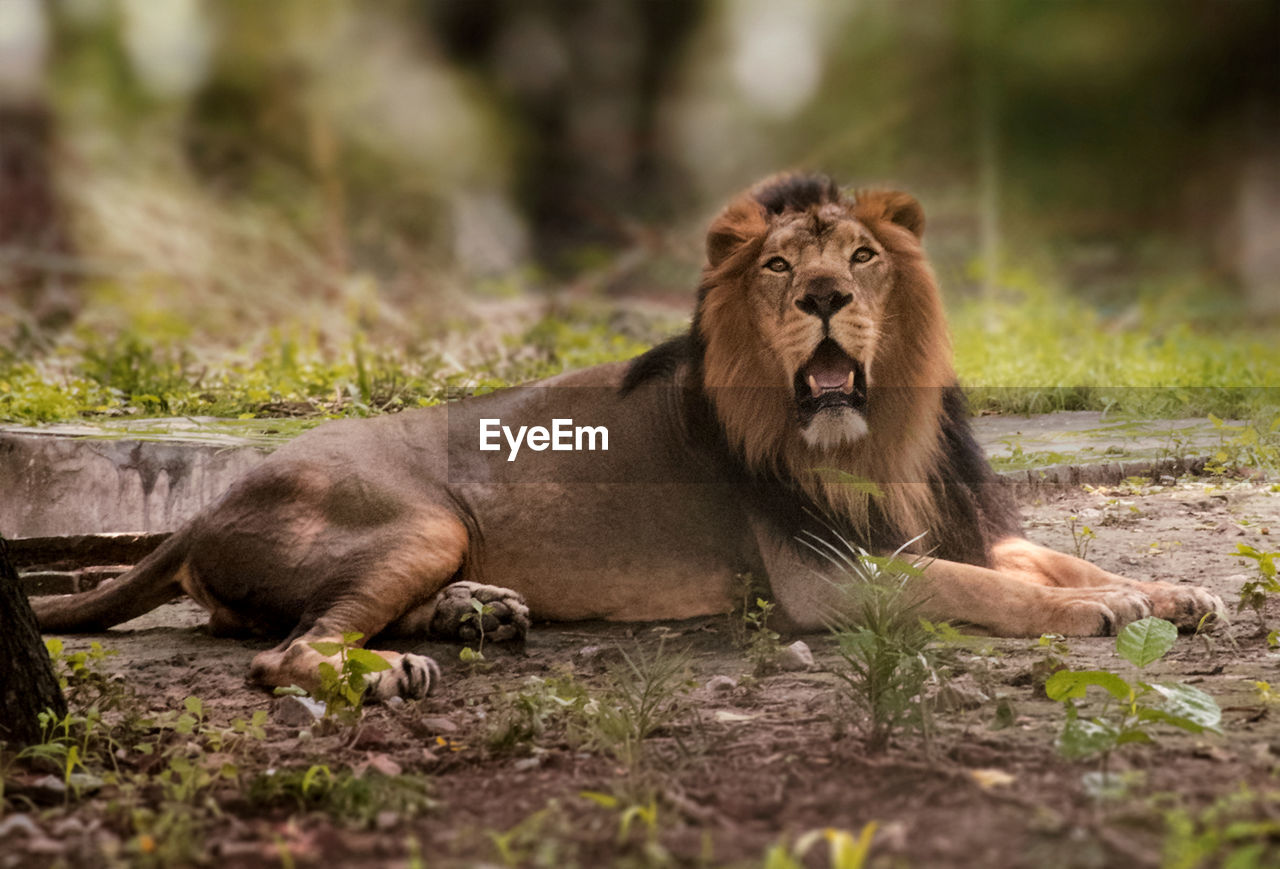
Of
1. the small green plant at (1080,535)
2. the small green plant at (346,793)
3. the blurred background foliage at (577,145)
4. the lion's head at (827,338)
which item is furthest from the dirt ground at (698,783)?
the blurred background foliage at (577,145)

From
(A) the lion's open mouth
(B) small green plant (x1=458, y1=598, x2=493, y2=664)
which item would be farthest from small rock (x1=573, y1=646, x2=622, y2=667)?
(A) the lion's open mouth

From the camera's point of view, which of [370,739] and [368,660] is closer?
[370,739]

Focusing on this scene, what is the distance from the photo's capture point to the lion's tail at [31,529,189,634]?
10.8 ft

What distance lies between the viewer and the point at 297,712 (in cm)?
265

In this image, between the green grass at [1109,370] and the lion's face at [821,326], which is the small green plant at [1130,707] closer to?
the lion's face at [821,326]

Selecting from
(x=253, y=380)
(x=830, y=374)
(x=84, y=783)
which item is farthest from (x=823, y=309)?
(x=253, y=380)

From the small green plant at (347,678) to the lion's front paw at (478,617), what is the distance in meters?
0.59

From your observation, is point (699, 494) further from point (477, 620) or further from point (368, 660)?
point (368, 660)

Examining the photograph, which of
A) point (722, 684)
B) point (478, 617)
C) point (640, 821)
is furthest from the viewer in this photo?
point (478, 617)

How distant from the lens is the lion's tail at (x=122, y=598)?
3.29 meters

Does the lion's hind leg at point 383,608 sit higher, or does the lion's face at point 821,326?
the lion's face at point 821,326

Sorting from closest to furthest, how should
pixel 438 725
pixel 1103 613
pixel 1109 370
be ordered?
pixel 438 725 → pixel 1103 613 → pixel 1109 370

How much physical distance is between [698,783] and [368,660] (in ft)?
2.91

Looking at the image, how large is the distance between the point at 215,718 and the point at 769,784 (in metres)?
1.35
